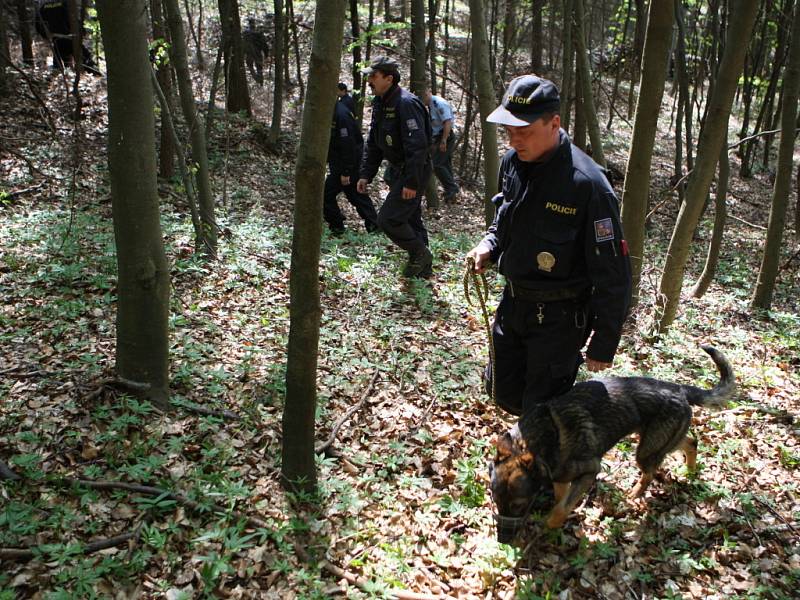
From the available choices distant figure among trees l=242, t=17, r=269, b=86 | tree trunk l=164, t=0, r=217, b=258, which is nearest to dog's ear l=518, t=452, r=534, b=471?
tree trunk l=164, t=0, r=217, b=258

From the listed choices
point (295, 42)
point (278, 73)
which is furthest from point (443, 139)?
point (295, 42)

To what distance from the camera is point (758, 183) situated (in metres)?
17.2

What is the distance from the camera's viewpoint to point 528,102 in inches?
129

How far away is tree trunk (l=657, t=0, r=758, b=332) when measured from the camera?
5.71 metres

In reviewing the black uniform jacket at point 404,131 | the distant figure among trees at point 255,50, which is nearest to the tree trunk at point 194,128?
the black uniform jacket at point 404,131

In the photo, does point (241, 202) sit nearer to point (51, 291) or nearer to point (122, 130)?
point (51, 291)

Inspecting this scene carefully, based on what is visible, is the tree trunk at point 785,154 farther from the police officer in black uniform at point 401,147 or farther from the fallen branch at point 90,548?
the fallen branch at point 90,548

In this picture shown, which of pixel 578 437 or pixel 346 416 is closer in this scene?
pixel 578 437

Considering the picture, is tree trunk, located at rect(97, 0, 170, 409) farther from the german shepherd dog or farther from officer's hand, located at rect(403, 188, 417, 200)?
officer's hand, located at rect(403, 188, 417, 200)

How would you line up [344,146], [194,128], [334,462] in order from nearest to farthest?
[334,462] < [194,128] < [344,146]

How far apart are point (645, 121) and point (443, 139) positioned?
255 inches

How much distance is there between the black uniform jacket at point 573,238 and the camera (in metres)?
3.28

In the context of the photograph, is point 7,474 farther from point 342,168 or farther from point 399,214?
point 342,168

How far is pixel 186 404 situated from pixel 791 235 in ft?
43.8
